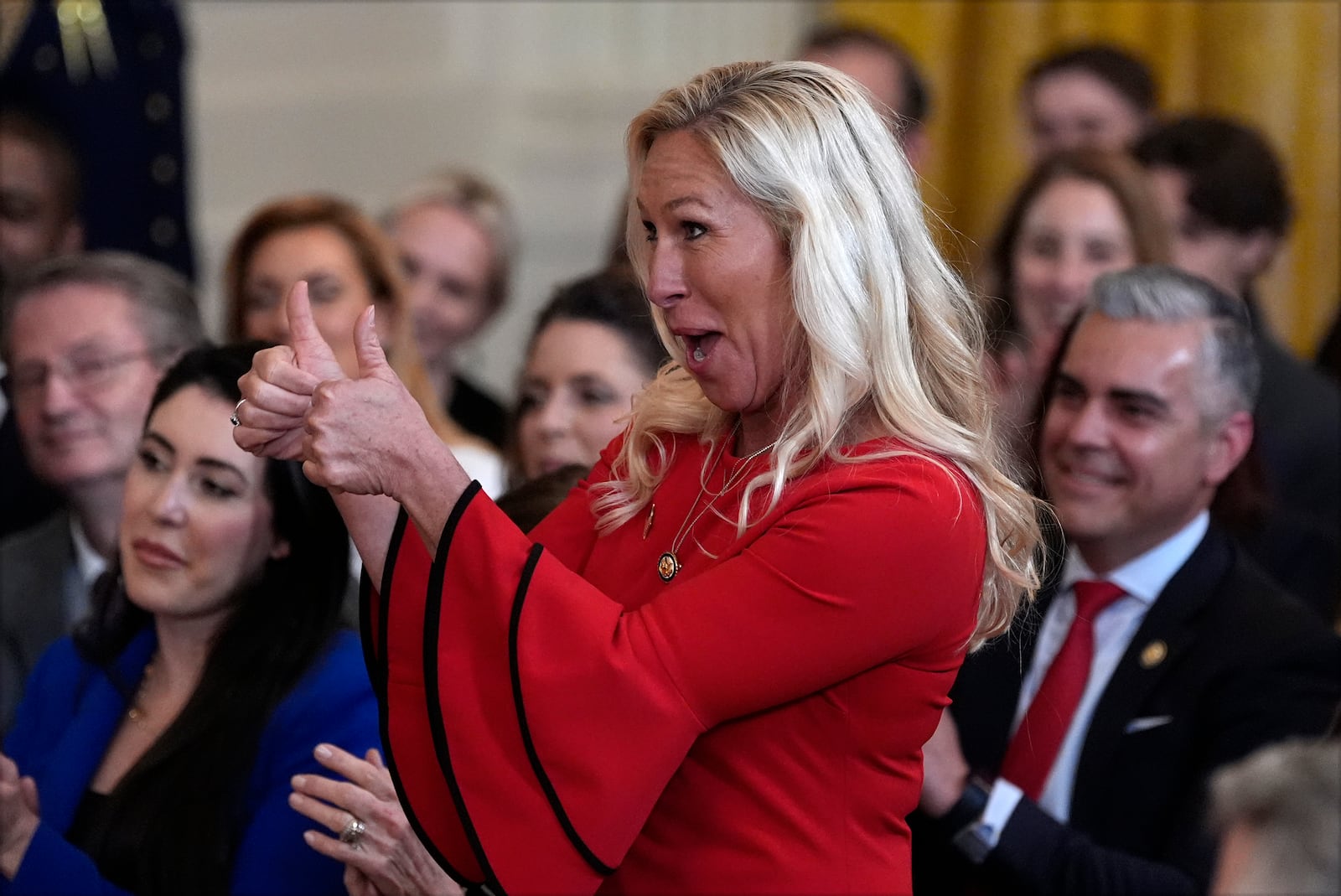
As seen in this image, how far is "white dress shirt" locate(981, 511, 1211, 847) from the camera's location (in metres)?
2.70

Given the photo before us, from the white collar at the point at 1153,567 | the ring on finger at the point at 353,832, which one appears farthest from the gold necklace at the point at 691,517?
the white collar at the point at 1153,567

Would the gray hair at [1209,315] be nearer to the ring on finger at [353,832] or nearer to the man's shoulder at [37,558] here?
the ring on finger at [353,832]

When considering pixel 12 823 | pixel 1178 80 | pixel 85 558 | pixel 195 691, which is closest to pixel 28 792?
pixel 12 823

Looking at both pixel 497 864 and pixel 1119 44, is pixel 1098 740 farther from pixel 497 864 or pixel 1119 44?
pixel 1119 44

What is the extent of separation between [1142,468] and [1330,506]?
0.97 meters

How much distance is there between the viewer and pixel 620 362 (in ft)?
10.7

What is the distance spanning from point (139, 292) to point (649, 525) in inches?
74.6

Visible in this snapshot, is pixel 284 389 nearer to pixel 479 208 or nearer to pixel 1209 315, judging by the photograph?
pixel 1209 315

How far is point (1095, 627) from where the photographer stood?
2.81 metres

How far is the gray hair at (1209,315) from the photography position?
2.92 m

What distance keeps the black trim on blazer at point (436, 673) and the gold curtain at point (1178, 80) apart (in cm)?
318

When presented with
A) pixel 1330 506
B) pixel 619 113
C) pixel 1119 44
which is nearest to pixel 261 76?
pixel 619 113

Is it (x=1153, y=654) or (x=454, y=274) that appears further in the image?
(x=454, y=274)

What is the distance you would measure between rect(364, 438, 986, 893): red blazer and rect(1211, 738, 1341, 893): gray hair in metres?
0.50
